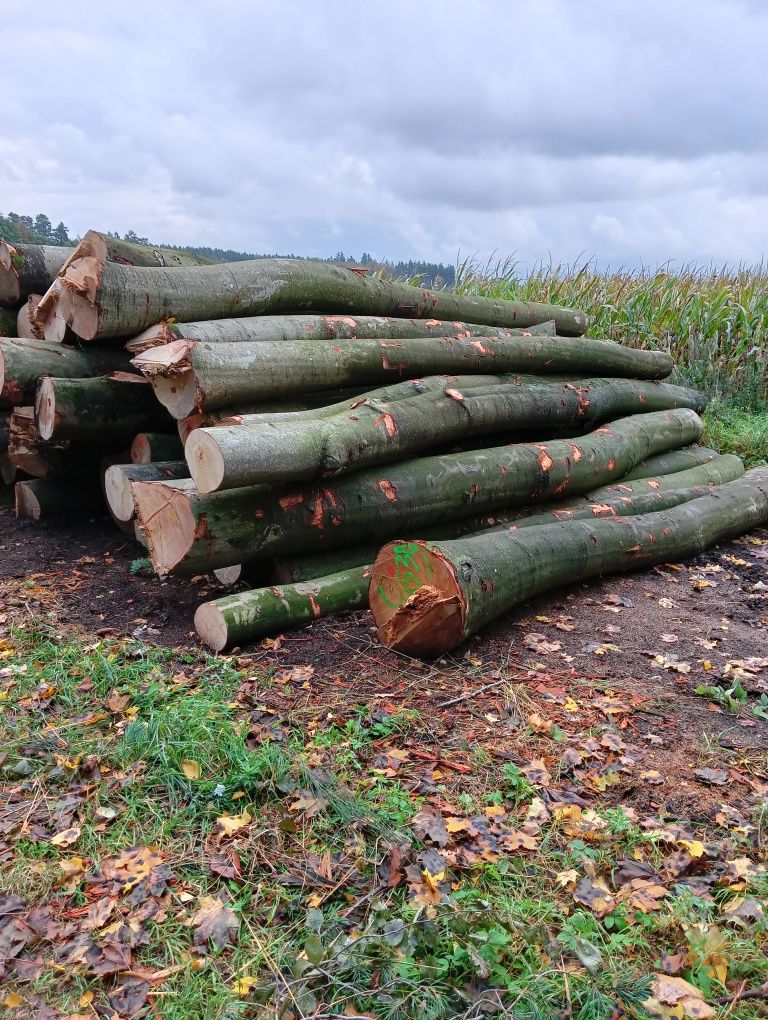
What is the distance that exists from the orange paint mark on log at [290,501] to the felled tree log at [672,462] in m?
4.07

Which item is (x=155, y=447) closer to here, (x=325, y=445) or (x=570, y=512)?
(x=325, y=445)

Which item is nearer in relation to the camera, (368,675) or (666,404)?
(368,675)

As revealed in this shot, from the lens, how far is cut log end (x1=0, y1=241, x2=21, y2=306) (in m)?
6.74

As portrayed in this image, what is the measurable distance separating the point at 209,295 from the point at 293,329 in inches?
28.3

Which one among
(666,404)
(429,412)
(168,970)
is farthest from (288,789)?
(666,404)

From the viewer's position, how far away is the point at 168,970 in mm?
2443

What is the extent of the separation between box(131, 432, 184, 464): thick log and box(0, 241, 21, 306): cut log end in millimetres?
2219

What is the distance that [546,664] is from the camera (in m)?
4.54

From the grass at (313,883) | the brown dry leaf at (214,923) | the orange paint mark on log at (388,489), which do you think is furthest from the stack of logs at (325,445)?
the brown dry leaf at (214,923)

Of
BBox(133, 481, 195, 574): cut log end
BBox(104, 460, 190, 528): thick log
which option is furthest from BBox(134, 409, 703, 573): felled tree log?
BBox(104, 460, 190, 528): thick log

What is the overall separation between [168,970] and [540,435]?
235 inches

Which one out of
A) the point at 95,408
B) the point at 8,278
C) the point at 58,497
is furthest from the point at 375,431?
the point at 8,278

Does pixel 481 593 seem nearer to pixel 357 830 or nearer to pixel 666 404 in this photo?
pixel 357 830

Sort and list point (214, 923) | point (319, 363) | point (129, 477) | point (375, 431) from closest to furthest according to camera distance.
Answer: point (214, 923), point (375, 431), point (129, 477), point (319, 363)
